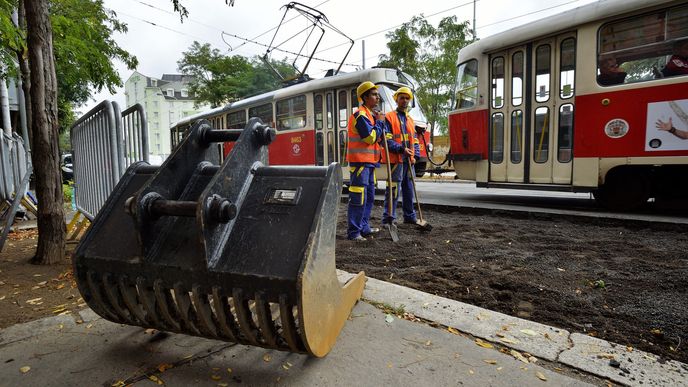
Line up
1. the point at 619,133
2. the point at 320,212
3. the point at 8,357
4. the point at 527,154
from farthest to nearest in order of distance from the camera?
the point at 527,154 < the point at 619,133 < the point at 8,357 < the point at 320,212

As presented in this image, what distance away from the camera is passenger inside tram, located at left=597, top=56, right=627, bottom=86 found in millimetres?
6046

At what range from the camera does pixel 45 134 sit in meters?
3.47

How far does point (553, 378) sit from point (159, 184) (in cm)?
193

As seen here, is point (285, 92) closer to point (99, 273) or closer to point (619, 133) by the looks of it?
point (619, 133)

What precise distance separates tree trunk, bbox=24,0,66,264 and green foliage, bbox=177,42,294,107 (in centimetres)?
2403

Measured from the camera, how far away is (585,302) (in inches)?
107

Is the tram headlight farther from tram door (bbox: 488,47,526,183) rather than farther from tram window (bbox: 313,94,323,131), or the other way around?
tram window (bbox: 313,94,323,131)

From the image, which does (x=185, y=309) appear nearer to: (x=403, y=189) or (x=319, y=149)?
(x=403, y=189)

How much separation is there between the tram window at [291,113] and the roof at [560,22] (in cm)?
457

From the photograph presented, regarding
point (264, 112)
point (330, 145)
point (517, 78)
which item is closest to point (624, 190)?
point (517, 78)

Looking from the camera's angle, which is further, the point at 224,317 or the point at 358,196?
the point at 358,196

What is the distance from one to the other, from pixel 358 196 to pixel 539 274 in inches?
83.9

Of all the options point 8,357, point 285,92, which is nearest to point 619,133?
point 8,357

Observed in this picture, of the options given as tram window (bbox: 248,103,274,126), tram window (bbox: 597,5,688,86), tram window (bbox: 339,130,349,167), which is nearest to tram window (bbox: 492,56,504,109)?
tram window (bbox: 597,5,688,86)
